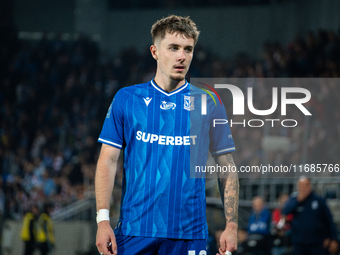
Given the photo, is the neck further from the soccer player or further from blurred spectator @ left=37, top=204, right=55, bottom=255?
blurred spectator @ left=37, top=204, right=55, bottom=255

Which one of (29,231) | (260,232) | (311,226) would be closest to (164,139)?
(311,226)

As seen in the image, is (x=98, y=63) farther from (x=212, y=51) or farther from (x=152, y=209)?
(x=152, y=209)

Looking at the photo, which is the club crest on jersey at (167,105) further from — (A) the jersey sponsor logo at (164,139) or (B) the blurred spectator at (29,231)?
(B) the blurred spectator at (29,231)

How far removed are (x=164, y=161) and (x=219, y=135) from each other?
0.34 m

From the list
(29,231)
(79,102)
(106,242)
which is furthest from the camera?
(79,102)

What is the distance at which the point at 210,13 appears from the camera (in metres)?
15.4

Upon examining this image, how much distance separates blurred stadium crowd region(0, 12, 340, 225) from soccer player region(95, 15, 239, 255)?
4977 millimetres

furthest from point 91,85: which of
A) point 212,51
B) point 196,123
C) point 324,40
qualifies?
point 196,123

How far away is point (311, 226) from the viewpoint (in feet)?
19.8

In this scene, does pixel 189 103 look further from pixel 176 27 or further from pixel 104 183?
pixel 104 183

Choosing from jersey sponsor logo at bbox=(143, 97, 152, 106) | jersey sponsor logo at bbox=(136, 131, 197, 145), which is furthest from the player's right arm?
jersey sponsor logo at bbox=(143, 97, 152, 106)

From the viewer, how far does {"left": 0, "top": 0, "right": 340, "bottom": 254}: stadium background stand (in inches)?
324

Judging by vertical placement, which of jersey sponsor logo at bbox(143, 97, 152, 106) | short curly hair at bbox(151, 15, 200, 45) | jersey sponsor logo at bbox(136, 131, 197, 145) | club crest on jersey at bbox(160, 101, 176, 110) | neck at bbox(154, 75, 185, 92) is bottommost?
jersey sponsor logo at bbox(136, 131, 197, 145)

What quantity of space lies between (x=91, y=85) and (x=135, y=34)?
9.69 feet
